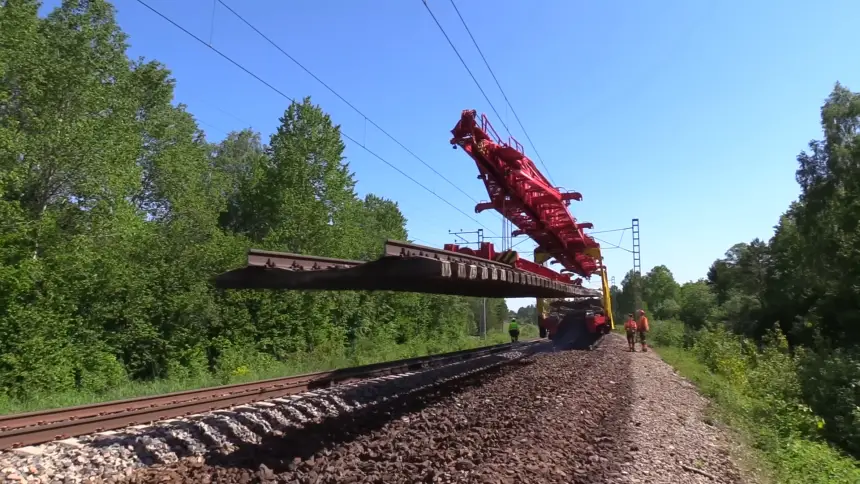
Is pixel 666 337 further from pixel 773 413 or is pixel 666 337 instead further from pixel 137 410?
pixel 137 410

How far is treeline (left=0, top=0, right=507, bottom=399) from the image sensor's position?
12.8m

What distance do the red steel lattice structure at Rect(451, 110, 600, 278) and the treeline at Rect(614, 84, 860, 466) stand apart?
21.0 ft

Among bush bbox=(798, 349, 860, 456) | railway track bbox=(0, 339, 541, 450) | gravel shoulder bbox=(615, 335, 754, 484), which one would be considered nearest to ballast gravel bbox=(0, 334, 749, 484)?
gravel shoulder bbox=(615, 335, 754, 484)

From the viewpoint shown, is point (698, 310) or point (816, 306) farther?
point (698, 310)

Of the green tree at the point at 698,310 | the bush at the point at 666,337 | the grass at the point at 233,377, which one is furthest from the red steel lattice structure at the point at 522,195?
the green tree at the point at 698,310

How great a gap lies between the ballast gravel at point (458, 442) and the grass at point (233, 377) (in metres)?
5.13

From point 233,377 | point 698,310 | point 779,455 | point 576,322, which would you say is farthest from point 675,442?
point 698,310

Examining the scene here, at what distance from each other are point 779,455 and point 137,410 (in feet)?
29.1

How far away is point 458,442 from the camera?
6402 millimetres

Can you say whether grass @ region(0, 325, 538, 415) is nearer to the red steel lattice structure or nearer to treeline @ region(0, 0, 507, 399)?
treeline @ region(0, 0, 507, 399)

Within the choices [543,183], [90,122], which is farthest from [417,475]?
[90,122]

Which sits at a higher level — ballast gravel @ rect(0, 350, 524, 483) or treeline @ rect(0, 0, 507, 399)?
treeline @ rect(0, 0, 507, 399)

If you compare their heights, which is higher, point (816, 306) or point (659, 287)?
point (659, 287)

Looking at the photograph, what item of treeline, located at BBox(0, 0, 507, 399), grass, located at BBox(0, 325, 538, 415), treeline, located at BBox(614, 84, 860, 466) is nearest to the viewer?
grass, located at BBox(0, 325, 538, 415)
